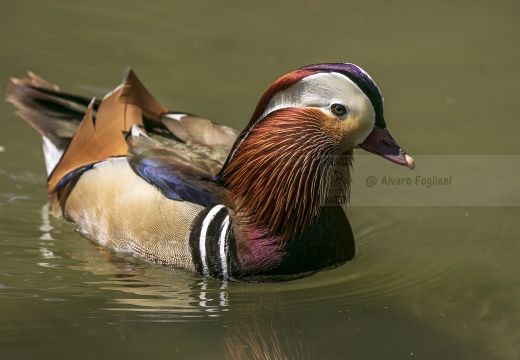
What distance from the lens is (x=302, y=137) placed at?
17.7ft

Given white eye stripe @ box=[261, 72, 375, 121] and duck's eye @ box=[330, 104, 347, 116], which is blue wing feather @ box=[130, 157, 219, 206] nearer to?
white eye stripe @ box=[261, 72, 375, 121]

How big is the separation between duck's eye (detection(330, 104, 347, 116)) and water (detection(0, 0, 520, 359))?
1.06 meters

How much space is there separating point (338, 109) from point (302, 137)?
1.07 ft

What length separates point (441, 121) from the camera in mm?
7363

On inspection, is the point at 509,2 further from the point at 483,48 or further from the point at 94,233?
the point at 94,233

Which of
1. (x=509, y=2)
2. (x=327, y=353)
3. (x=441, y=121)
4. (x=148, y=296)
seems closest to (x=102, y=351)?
(x=148, y=296)

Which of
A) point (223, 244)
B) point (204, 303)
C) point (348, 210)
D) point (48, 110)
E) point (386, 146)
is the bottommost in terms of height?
point (204, 303)

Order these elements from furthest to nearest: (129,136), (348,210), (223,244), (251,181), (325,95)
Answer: (348,210), (129,136), (251,181), (223,244), (325,95)

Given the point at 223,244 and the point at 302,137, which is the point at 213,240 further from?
the point at 302,137

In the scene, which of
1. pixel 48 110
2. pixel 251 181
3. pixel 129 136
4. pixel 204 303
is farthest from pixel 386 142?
pixel 48 110

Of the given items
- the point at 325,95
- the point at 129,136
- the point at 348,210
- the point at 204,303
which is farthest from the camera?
the point at 348,210

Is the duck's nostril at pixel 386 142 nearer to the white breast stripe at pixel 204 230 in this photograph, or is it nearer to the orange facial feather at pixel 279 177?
the orange facial feather at pixel 279 177

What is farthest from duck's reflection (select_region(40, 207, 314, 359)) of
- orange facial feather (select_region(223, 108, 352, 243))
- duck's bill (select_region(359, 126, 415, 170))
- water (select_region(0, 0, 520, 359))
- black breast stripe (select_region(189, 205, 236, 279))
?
duck's bill (select_region(359, 126, 415, 170))

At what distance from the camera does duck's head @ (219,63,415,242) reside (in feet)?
16.7
